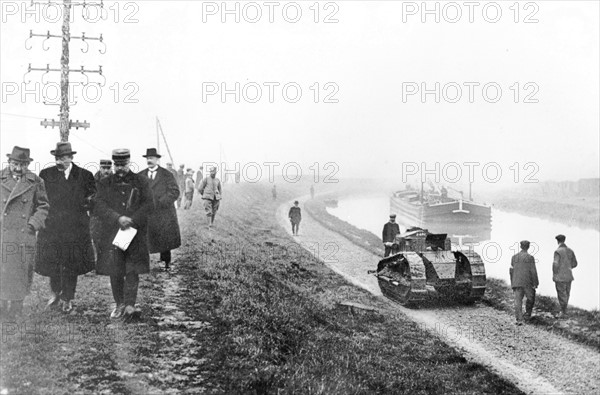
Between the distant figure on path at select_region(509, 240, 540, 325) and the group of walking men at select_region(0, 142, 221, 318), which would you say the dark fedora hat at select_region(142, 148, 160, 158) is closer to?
the group of walking men at select_region(0, 142, 221, 318)

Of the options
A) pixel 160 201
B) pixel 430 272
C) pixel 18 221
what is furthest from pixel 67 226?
pixel 430 272

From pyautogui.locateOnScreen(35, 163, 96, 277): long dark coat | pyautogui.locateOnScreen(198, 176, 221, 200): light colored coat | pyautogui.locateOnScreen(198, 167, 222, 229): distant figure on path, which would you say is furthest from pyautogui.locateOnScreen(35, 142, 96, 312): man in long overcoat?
pyautogui.locateOnScreen(198, 176, 221, 200): light colored coat

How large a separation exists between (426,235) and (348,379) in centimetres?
799

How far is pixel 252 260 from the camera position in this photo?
13938 mm

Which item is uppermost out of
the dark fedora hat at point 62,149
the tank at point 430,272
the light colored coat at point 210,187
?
the dark fedora hat at point 62,149

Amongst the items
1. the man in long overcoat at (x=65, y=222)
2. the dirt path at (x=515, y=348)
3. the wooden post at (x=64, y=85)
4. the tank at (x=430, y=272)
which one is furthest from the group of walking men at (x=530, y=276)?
the wooden post at (x=64, y=85)

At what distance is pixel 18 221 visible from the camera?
6.00 metres

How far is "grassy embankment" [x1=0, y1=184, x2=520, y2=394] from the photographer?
519cm

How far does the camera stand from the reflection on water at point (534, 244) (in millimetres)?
19766

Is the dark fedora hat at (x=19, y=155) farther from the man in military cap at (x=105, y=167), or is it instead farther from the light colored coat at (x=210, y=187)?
the light colored coat at (x=210, y=187)

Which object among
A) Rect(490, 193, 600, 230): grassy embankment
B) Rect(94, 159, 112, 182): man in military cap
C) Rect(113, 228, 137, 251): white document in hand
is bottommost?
Rect(490, 193, 600, 230): grassy embankment

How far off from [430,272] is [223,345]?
29.2 feet

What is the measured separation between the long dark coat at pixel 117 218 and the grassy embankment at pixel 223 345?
79 centimetres

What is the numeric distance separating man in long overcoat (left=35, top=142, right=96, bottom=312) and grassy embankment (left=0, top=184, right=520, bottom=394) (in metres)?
0.66
